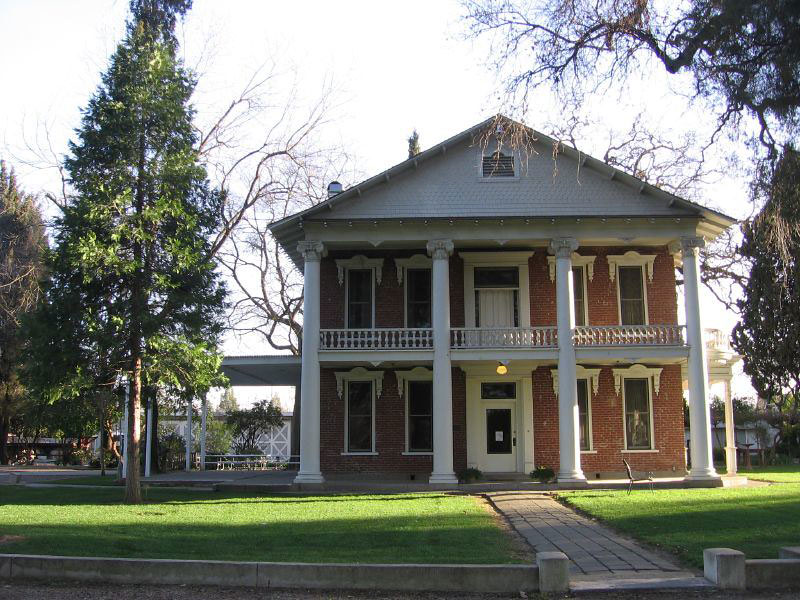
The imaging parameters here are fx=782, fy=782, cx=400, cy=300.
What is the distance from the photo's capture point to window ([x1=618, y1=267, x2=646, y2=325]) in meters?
24.1

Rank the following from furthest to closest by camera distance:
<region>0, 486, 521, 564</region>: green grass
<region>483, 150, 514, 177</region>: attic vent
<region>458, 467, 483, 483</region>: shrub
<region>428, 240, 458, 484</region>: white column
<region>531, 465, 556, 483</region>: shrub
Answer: <region>483, 150, 514, 177</region>: attic vent < <region>458, 467, 483, 483</region>: shrub < <region>531, 465, 556, 483</region>: shrub < <region>428, 240, 458, 484</region>: white column < <region>0, 486, 521, 564</region>: green grass

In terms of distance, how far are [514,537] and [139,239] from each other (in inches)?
416

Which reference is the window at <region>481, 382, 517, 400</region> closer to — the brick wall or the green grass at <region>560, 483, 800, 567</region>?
the brick wall

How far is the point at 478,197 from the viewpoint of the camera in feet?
75.5

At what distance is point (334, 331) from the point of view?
22.6m

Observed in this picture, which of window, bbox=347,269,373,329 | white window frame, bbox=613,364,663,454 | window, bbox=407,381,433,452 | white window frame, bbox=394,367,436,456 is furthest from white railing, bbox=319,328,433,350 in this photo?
white window frame, bbox=613,364,663,454

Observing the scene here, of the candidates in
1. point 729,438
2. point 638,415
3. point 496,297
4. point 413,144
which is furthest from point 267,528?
point 413,144

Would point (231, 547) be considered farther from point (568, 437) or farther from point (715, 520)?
point (568, 437)

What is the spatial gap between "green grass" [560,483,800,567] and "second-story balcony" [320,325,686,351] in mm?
4600

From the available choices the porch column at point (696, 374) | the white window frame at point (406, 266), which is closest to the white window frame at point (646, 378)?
the porch column at point (696, 374)

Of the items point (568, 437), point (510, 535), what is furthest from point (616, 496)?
point (510, 535)

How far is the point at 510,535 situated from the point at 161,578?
5.74 metres

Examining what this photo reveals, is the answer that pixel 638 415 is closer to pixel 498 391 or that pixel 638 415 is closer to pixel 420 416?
pixel 498 391

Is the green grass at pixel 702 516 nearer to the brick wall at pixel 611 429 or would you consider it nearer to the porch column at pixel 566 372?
the porch column at pixel 566 372
